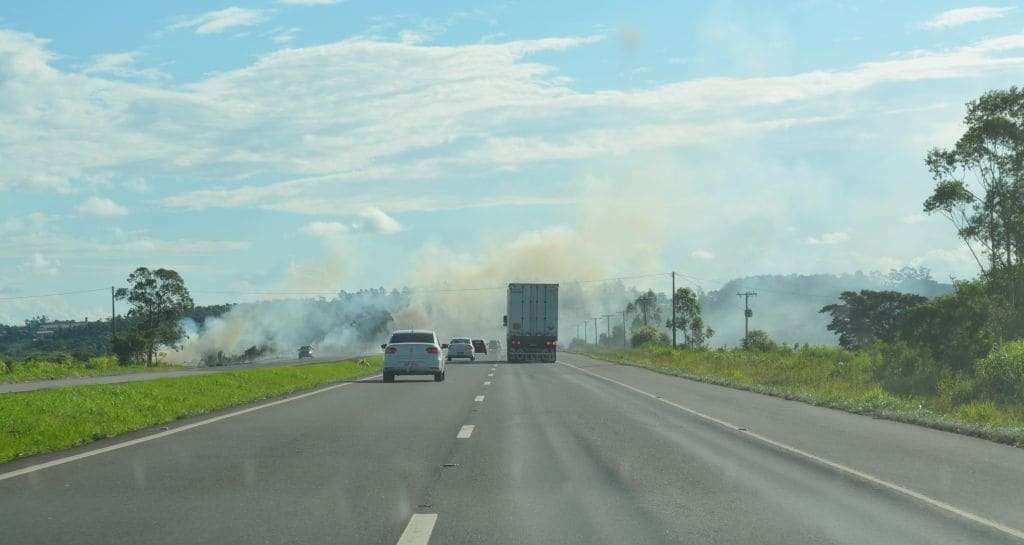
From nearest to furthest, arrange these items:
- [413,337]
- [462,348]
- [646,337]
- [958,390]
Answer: [958,390] → [413,337] → [462,348] → [646,337]

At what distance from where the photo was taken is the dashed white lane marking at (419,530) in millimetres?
7898

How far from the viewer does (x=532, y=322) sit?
214 ft

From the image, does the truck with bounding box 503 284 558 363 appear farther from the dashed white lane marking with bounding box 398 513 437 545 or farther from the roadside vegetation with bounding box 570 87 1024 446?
the dashed white lane marking with bounding box 398 513 437 545

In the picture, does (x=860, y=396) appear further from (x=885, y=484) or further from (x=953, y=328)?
(x=953, y=328)

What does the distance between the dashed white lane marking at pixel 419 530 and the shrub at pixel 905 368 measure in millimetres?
33314

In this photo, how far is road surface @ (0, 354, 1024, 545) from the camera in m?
8.46

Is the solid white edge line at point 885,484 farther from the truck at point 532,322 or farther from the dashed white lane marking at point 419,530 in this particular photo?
the truck at point 532,322

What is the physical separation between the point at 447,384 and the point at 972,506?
2524 cm

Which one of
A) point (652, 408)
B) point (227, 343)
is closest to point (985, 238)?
point (652, 408)

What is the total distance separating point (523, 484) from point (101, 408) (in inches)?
472

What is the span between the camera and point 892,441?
16531 mm

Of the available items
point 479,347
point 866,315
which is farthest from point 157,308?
point 866,315

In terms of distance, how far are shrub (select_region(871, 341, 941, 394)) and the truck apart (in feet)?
63.7

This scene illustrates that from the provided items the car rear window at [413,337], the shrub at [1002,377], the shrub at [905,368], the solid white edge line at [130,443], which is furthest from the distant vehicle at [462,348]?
the solid white edge line at [130,443]
